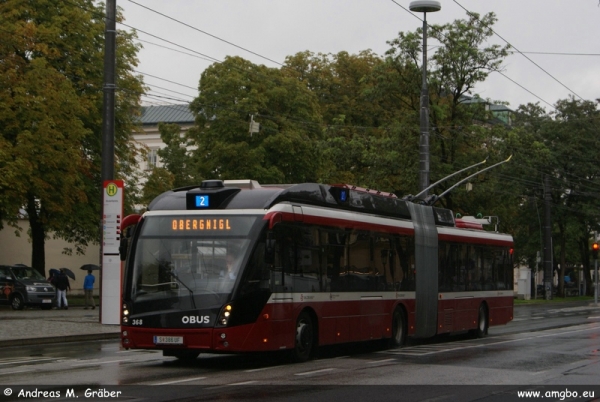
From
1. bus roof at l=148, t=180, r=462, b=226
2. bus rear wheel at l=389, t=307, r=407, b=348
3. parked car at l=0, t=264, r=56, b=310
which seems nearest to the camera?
bus roof at l=148, t=180, r=462, b=226

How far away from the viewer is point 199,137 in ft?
192

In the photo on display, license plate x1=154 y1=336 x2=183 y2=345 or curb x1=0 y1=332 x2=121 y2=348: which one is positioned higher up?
license plate x1=154 y1=336 x2=183 y2=345

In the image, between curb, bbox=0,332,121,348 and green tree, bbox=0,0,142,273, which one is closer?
curb, bbox=0,332,121,348

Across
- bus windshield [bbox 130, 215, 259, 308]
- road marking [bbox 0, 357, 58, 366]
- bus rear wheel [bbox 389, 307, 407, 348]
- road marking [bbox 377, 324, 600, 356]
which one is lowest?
road marking [bbox 377, 324, 600, 356]

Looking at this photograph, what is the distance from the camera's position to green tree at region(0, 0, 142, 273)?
37062 millimetres

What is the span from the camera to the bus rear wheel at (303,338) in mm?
16688

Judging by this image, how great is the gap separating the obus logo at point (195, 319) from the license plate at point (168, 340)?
278 mm

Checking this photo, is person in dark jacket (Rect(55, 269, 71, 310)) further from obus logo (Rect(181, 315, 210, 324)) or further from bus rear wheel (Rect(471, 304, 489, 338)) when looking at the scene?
obus logo (Rect(181, 315, 210, 324))

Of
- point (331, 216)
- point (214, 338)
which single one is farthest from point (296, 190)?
point (214, 338)

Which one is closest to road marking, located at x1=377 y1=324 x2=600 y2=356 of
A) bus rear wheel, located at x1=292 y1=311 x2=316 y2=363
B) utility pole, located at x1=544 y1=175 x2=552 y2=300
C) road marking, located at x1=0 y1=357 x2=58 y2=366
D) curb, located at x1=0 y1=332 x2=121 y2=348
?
bus rear wheel, located at x1=292 y1=311 x2=316 y2=363

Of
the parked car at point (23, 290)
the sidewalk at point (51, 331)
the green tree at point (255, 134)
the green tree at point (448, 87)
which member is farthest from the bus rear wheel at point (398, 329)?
the green tree at point (255, 134)

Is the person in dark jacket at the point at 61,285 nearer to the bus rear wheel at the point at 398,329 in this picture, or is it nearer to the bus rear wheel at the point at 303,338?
the bus rear wheel at the point at 398,329

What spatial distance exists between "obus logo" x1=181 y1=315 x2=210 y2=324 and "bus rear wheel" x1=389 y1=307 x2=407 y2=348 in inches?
260

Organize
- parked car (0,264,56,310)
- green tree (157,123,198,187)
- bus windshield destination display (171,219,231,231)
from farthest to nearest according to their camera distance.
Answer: green tree (157,123,198,187), parked car (0,264,56,310), bus windshield destination display (171,219,231,231)
